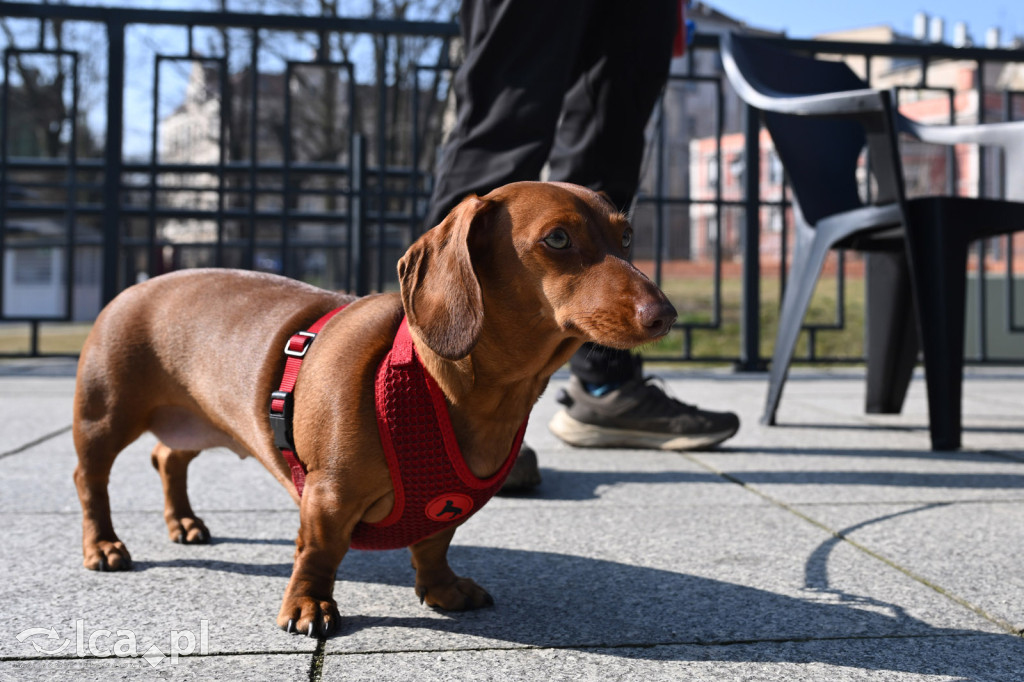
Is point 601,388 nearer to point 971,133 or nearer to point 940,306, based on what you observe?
point 940,306

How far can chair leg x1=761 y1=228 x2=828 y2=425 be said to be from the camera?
3.46 meters

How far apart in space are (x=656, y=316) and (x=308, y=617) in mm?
692

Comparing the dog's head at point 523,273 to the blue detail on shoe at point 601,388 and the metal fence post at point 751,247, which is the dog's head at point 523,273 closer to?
the blue detail on shoe at point 601,388

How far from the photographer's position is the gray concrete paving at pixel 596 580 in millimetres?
1350

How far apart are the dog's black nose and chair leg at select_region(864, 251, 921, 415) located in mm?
2664

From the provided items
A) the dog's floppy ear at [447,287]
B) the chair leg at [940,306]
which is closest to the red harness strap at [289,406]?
the dog's floppy ear at [447,287]

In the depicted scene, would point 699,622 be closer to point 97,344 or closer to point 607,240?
point 607,240

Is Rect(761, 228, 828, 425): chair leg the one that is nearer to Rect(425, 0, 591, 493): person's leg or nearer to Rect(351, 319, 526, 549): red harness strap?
Rect(425, 0, 591, 493): person's leg

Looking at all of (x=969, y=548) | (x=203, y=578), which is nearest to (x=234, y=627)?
(x=203, y=578)

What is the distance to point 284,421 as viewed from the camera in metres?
1.55

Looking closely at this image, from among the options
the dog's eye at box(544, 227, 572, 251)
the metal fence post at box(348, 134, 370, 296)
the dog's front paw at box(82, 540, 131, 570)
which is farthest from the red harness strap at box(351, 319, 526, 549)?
the metal fence post at box(348, 134, 370, 296)

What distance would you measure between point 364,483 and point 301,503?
134 millimetres

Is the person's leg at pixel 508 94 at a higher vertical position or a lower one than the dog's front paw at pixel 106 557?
higher

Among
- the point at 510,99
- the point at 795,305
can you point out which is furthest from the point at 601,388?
the point at 510,99
